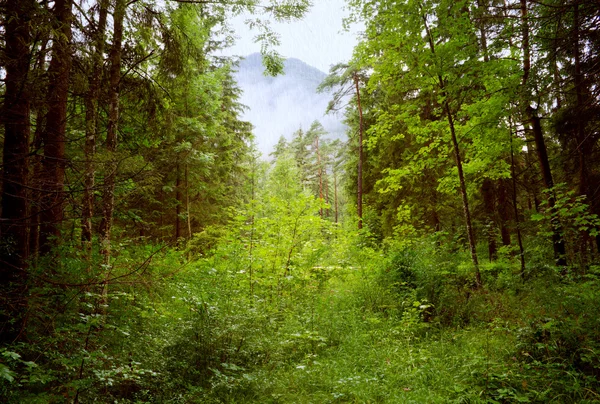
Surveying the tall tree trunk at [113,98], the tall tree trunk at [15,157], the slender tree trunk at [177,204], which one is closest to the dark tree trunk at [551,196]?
the tall tree trunk at [113,98]

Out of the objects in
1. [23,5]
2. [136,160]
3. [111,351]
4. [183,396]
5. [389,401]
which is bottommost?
[389,401]

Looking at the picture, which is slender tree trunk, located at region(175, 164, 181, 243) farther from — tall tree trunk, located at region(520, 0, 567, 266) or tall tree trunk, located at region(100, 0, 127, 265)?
tall tree trunk, located at region(520, 0, 567, 266)

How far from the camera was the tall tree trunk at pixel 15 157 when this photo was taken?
342 centimetres

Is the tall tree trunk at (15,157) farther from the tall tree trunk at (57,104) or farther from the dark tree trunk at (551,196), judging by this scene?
the dark tree trunk at (551,196)

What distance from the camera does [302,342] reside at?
664cm

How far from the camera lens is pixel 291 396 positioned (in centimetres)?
474

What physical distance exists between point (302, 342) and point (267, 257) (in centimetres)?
328

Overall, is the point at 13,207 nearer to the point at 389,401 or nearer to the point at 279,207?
the point at 389,401

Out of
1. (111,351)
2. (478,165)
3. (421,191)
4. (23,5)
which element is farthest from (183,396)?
(421,191)

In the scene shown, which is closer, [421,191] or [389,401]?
[389,401]

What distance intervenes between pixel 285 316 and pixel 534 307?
542cm

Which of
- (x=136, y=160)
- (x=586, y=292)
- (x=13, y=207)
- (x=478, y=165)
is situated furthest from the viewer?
A: (x=478, y=165)

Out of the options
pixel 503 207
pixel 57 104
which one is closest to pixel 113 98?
pixel 57 104

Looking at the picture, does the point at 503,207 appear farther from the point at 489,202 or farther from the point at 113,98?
the point at 113,98
